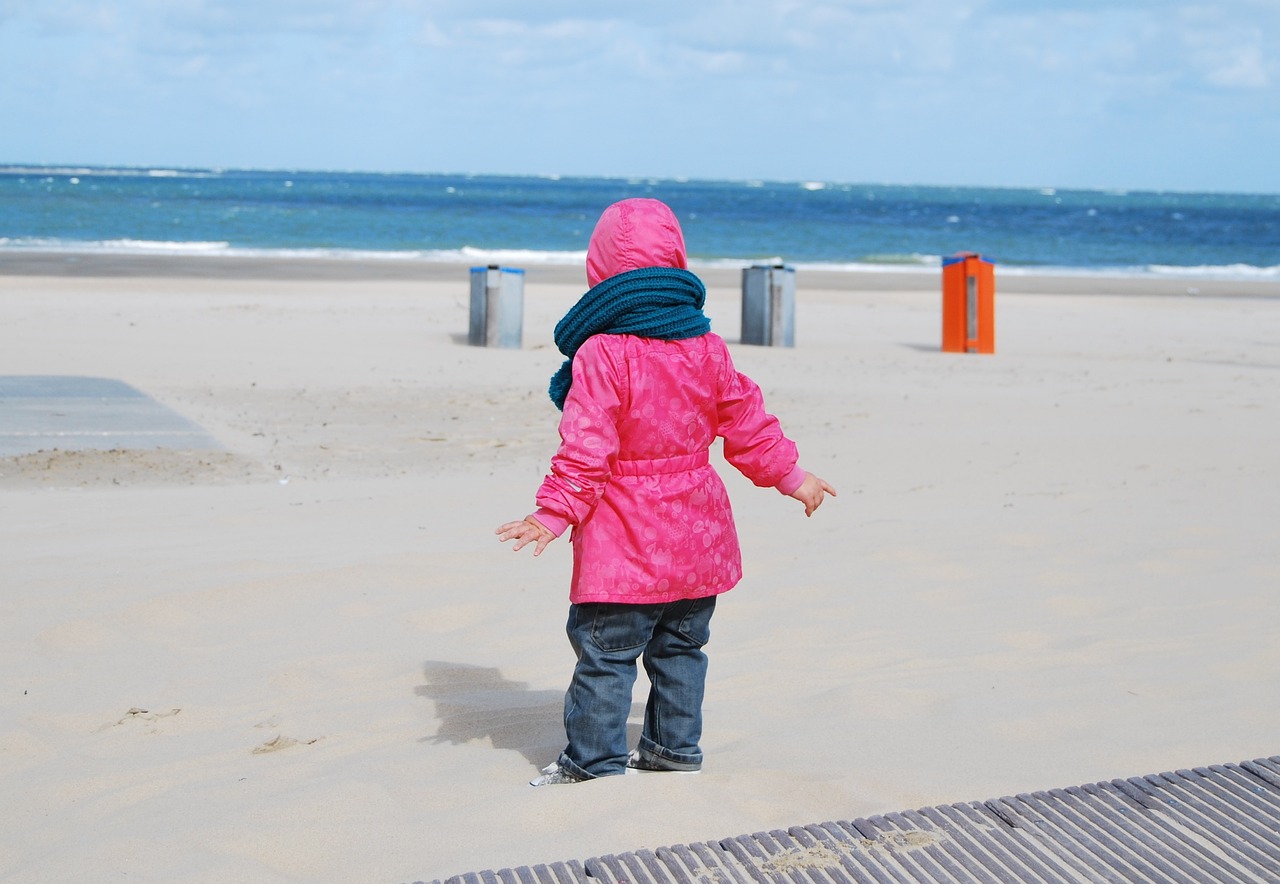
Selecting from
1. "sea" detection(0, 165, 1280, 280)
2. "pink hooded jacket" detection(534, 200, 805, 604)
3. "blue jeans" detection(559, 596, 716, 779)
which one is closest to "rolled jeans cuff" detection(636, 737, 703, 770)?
"blue jeans" detection(559, 596, 716, 779)

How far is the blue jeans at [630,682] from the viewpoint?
10.5ft

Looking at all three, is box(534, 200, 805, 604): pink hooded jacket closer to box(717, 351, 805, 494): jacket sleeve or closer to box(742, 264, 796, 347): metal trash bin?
box(717, 351, 805, 494): jacket sleeve

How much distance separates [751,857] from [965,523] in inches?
140

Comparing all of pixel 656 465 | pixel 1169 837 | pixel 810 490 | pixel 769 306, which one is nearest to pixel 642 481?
pixel 656 465

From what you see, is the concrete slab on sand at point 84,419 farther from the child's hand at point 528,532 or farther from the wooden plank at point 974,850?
the wooden plank at point 974,850

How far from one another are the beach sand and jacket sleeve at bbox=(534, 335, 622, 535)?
68 centimetres

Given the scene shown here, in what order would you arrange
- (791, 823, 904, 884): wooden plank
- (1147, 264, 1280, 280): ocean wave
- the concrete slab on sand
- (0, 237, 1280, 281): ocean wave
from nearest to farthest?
(791, 823, 904, 884): wooden plank < the concrete slab on sand < (0, 237, 1280, 281): ocean wave < (1147, 264, 1280, 280): ocean wave

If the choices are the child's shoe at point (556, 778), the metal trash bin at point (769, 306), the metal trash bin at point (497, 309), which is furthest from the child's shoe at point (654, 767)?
the metal trash bin at point (769, 306)

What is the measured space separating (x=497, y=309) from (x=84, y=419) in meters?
5.20

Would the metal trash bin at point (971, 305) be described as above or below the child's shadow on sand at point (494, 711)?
above

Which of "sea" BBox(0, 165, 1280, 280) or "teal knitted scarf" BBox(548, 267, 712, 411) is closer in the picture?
"teal knitted scarf" BBox(548, 267, 712, 411)

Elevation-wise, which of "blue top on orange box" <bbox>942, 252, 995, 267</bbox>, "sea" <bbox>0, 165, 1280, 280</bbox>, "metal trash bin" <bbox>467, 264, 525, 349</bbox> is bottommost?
"metal trash bin" <bbox>467, 264, 525, 349</bbox>

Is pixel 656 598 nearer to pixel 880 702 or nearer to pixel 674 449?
pixel 674 449

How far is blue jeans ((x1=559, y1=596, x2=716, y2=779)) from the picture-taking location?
319 cm
